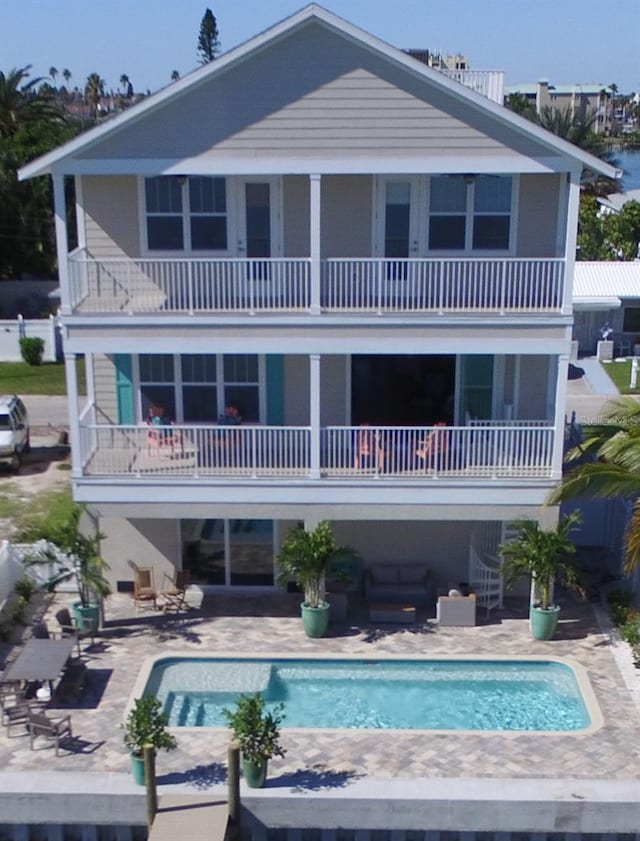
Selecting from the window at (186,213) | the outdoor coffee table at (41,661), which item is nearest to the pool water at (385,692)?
the outdoor coffee table at (41,661)

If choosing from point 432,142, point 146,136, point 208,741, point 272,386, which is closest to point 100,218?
point 146,136

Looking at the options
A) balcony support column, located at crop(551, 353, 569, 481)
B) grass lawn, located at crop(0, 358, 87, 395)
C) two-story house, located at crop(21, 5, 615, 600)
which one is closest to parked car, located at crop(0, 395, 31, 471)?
grass lawn, located at crop(0, 358, 87, 395)

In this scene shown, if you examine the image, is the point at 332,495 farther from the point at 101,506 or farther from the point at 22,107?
the point at 22,107

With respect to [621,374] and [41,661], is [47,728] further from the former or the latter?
[621,374]

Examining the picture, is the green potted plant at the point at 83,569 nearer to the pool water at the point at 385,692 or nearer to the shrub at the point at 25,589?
the shrub at the point at 25,589

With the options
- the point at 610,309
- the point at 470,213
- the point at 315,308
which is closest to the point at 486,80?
the point at 470,213
